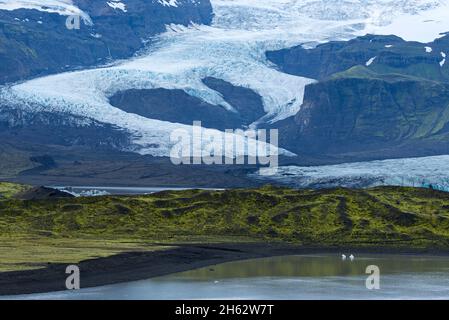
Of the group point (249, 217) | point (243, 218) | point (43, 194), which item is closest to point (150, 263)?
point (243, 218)

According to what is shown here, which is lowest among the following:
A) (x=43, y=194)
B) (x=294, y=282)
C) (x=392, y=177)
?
(x=294, y=282)

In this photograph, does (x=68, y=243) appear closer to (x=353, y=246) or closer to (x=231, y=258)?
(x=231, y=258)

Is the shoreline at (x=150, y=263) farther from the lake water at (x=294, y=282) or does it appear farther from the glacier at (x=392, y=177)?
the glacier at (x=392, y=177)

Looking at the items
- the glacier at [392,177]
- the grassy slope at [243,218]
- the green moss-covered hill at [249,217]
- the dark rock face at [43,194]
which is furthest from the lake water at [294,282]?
the glacier at [392,177]

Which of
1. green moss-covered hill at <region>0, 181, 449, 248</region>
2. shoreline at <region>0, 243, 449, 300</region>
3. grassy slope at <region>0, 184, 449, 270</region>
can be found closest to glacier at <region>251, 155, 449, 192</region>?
grassy slope at <region>0, 184, 449, 270</region>

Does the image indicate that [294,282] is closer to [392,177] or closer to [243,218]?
[243,218]
